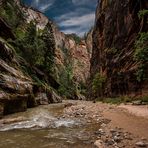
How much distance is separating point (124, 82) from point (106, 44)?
20912 mm

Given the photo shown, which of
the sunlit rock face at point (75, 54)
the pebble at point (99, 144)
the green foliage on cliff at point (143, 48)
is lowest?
the pebble at point (99, 144)

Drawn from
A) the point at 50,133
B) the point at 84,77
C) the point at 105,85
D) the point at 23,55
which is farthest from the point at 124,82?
the point at 84,77

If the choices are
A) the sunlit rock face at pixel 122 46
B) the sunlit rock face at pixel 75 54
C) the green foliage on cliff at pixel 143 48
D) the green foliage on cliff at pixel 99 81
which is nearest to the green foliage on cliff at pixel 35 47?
the green foliage on cliff at pixel 99 81

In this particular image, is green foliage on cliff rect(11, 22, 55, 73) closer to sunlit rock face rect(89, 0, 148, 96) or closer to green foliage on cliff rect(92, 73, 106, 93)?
green foliage on cliff rect(92, 73, 106, 93)

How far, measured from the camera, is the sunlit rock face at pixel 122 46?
38.8 meters

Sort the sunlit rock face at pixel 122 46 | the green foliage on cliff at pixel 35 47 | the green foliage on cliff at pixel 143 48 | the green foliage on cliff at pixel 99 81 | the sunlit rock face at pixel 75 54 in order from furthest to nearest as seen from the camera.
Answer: the sunlit rock face at pixel 75 54, the green foliage on cliff at pixel 99 81, the green foliage on cliff at pixel 35 47, the sunlit rock face at pixel 122 46, the green foliage on cliff at pixel 143 48

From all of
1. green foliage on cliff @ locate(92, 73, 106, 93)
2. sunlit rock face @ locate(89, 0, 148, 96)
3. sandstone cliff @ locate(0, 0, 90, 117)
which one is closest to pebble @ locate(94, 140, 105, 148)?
sandstone cliff @ locate(0, 0, 90, 117)

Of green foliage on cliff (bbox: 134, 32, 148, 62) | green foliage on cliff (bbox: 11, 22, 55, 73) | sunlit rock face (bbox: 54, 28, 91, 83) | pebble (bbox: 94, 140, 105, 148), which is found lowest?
pebble (bbox: 94, 140, 105, 148)

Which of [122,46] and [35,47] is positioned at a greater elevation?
[35,47]

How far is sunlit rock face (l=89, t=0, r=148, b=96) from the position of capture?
38844 millimetres

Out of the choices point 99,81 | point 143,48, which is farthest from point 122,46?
point 143,48

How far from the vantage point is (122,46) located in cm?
4894

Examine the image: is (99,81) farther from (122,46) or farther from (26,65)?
(26,65)

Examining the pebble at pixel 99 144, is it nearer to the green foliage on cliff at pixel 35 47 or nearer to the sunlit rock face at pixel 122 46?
the sunlit rock face at pixel 122 46
